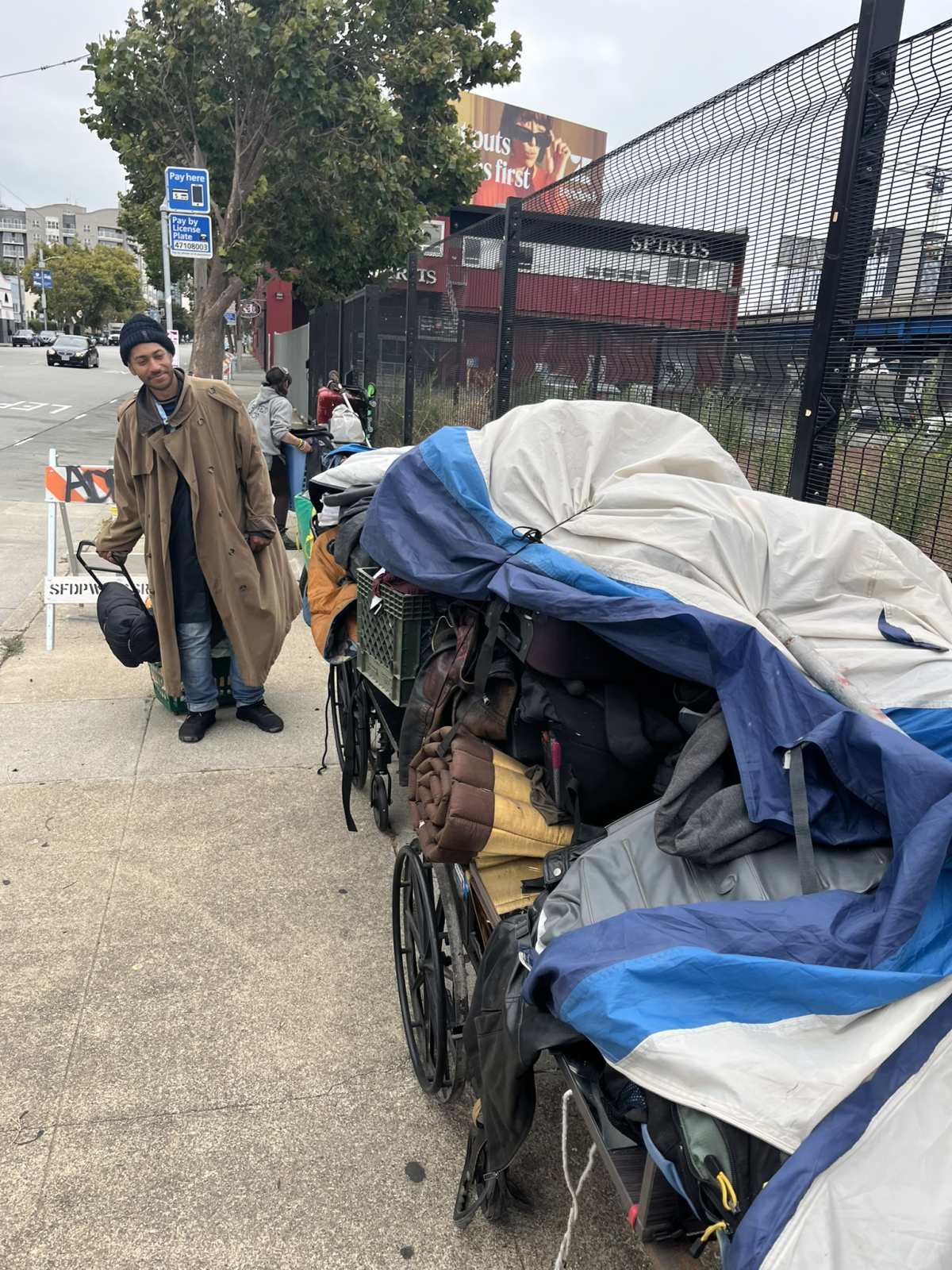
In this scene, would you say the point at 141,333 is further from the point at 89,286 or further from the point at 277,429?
the point at 89,286

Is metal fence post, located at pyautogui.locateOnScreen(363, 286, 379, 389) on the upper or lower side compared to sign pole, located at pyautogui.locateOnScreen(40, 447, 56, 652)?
upper

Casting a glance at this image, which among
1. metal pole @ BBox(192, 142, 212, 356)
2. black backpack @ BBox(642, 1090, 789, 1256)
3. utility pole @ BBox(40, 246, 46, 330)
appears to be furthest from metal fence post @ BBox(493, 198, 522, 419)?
utility pole @ BBox(40, 246, 46, 330)

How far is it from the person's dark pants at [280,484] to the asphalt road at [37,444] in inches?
78.9

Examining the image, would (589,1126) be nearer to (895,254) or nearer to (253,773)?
(895,254)

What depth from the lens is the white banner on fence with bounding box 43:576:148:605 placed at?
18.4 ft

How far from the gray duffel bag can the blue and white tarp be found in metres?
0.05

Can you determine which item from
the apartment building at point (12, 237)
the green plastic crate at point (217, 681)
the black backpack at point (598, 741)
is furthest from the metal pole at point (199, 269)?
the apartment building at point (12, 237)

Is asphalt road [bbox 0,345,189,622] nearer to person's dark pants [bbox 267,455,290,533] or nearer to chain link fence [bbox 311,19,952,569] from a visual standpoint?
person's dark pants [bbox 267,455,290,533]

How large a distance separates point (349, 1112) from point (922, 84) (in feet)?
11.0

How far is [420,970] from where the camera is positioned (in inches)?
A: 94.3

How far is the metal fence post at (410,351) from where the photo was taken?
27.9 feet

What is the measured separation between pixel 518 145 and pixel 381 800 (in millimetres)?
42193

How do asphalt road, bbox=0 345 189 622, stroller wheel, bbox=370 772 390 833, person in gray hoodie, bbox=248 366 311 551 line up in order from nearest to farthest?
stroller wheel, bbox=370 772 390 833
asphalt road, bbox=0 345 189 622
person in gray hoodie, bbox=248 366 311 551

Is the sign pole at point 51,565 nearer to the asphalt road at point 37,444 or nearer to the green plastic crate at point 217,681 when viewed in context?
the asphalt road at point 37,444
